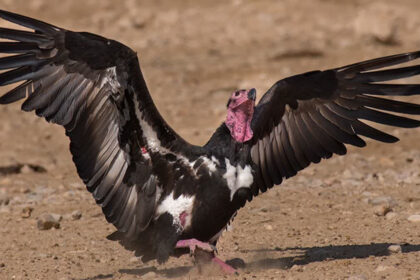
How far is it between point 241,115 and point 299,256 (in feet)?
4.07

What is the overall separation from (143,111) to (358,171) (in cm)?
445

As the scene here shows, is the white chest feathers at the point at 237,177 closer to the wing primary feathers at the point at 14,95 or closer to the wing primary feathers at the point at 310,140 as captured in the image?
the wing primary feathers at the point at 310,140

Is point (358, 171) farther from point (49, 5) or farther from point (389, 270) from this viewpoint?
point (49, 5)

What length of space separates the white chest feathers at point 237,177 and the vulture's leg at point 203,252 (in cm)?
41

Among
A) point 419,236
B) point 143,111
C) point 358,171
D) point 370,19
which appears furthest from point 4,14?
point 370,19

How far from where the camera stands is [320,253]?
848cm

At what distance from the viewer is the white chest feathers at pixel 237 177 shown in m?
7.82

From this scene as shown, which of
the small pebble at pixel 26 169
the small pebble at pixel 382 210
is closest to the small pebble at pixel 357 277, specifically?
the small pebble at pixel 382 210

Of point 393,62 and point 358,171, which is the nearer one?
point 393,62

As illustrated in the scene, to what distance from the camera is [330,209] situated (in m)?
10.0

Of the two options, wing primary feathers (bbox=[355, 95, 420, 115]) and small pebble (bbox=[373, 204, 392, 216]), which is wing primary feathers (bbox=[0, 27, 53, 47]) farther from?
small pebble (bbox=[373, 204, 392, 216])

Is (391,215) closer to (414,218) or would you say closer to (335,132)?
(414,218)

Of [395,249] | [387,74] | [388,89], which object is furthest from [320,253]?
[387,74]

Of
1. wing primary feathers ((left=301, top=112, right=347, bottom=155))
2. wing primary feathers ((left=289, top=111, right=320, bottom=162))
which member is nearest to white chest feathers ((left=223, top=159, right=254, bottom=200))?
wing primary feathers ((left=289, top=111, right=320, bottom=162))
